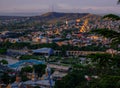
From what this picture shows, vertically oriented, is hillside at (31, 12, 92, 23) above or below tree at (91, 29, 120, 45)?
below

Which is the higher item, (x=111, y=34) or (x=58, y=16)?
(x=111, y=34)

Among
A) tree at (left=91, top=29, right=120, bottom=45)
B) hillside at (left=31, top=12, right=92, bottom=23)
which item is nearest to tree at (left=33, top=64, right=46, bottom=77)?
tree at (left=91, top=29, right=120, bottom=45)

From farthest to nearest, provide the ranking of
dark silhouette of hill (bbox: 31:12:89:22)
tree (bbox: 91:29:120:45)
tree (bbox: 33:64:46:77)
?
dark silhouette of hill (bbox: 31:12:89:22), tree (bbox: 33:64:46:77), tree (bbox: 91:29:120:45)

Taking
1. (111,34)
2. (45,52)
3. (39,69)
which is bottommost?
(45,52)

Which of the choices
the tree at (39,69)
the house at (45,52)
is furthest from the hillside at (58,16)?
the tree at (39,69)

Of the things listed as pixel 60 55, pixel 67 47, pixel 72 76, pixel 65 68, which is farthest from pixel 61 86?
pixel 67 47

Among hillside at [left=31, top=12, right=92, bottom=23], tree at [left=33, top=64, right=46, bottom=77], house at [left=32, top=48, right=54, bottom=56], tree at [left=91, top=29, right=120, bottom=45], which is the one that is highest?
tree at [left=91, top=29, right=120, bottom=45]

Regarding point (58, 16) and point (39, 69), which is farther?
point (58, 16)

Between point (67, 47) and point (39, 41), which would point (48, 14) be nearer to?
point (39, 41)

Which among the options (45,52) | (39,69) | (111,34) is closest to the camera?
(111,34)

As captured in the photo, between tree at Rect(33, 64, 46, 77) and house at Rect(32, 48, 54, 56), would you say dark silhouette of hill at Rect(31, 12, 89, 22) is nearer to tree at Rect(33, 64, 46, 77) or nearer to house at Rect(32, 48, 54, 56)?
house at Rect(32, 48, 54, 56)

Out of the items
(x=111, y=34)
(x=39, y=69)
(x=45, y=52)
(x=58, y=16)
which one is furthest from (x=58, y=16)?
(x=111, y=34)

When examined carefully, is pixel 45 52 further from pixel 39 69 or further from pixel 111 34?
pixel 111 34
